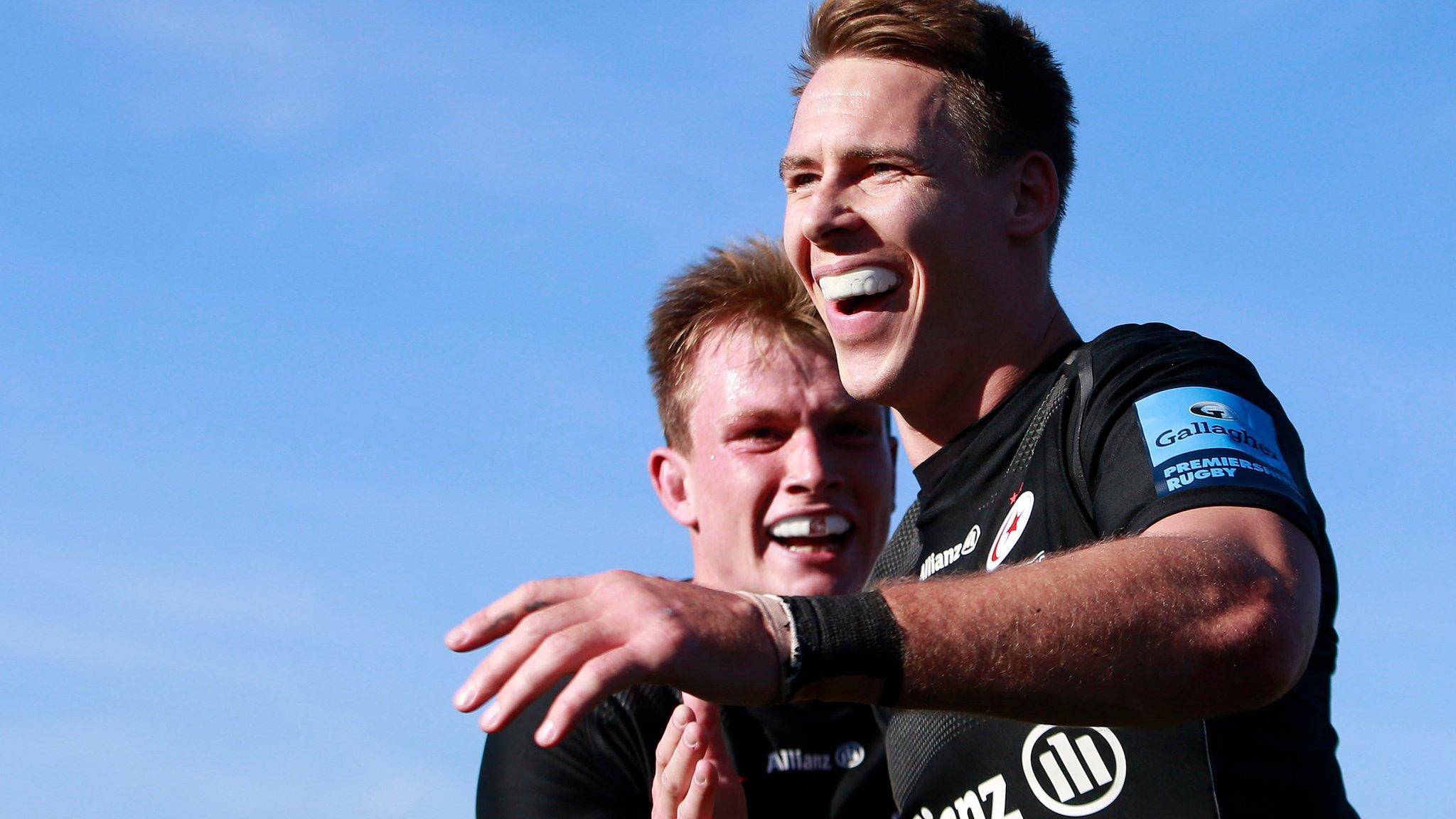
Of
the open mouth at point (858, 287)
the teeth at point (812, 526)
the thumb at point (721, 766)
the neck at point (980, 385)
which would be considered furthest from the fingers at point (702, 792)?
the teeth at point (812, 526)

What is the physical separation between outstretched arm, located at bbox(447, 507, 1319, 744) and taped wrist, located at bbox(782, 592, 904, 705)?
0.03m

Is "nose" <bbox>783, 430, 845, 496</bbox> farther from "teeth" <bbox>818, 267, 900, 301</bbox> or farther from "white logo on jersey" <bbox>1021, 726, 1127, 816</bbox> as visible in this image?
"white logo on jersey" <bbox>1021, 726, 1127, 816</bbox>

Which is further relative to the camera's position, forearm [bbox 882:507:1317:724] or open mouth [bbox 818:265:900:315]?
open mouth [bbox 818:265:900:315]

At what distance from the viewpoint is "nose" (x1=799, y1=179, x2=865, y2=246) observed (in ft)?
13.0

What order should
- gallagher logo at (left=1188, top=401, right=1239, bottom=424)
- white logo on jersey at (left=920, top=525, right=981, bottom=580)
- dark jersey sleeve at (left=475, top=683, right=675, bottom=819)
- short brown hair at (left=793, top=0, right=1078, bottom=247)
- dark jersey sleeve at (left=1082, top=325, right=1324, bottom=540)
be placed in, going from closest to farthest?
1. dark jersey sleeve at (left=1082, top=325, right=1324, bottom=540)
2. gallagher logo at (left=1188, top=401, right=1239, bottom=424)
3. white logo on jersey at (left=920, top=525, right=981, bottom=580)
4. short brown hair at (left=793, top=0, right=1078, bottom=247)
5. dark jersey sleeve at (left=475, top=683, right=675, bottom=819)

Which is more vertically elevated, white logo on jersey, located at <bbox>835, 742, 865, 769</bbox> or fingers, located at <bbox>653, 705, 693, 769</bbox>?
white logo on jersey, located at <bbox>835, 742, 865, 769</bbox>

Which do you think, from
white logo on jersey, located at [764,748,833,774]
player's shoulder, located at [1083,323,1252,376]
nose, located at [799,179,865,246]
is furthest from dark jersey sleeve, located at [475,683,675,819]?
player's shoulder, located at [1083,323,1252,376]

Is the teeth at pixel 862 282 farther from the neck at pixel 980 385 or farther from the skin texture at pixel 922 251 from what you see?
the neck at pixel 980 385

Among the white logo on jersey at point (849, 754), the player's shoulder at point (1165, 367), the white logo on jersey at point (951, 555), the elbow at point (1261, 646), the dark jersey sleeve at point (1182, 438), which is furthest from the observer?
the white logo on jersey at point (849, 754)

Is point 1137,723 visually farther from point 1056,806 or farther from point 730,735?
point 730,735

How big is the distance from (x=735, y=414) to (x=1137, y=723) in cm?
353

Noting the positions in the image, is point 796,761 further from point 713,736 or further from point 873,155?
point 873,155

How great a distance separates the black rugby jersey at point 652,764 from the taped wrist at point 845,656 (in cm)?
280

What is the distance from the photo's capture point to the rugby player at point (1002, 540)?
2244mm
